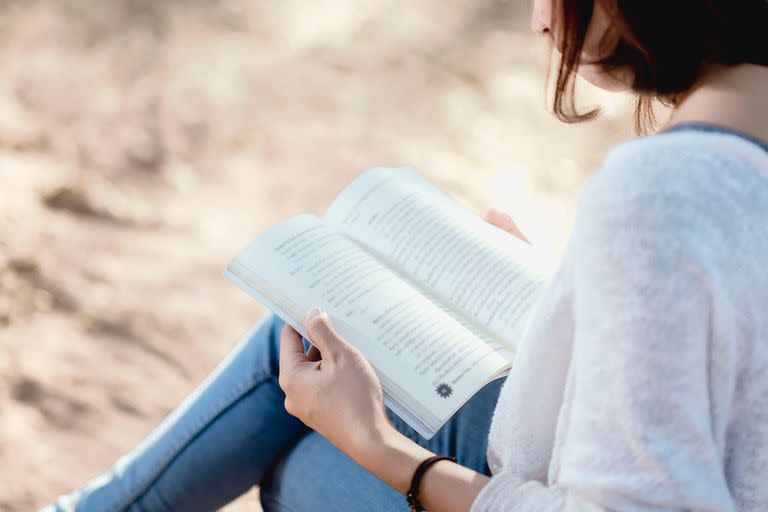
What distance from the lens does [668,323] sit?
0.53m

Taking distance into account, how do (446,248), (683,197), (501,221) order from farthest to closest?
1. (501,221)
2. (446,248)
3. (683,197)

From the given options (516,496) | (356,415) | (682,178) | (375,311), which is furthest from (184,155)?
(682,178)

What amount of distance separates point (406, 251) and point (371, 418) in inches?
10.8

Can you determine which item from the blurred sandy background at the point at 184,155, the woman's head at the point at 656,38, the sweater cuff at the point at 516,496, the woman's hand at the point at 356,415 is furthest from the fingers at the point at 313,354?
the blurred sandy background at the point at 184,155

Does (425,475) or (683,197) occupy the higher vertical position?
(683,197)

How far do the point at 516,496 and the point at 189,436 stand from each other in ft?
1.49

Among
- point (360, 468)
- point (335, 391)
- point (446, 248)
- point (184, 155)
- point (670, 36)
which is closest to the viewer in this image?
point (670, 36)

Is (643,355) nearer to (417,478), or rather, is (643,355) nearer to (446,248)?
(417,478)

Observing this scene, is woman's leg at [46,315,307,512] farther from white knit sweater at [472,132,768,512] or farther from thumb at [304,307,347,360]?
white knit sweater at [472,132,768,512]

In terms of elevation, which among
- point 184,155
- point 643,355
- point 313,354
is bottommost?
point 184,155

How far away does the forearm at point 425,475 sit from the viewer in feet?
2.25

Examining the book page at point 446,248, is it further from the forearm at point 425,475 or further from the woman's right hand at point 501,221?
the forearm at point 425,475

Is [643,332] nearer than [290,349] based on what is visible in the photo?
Yes

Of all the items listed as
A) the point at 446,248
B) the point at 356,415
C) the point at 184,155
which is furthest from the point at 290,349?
the point at 184,155
